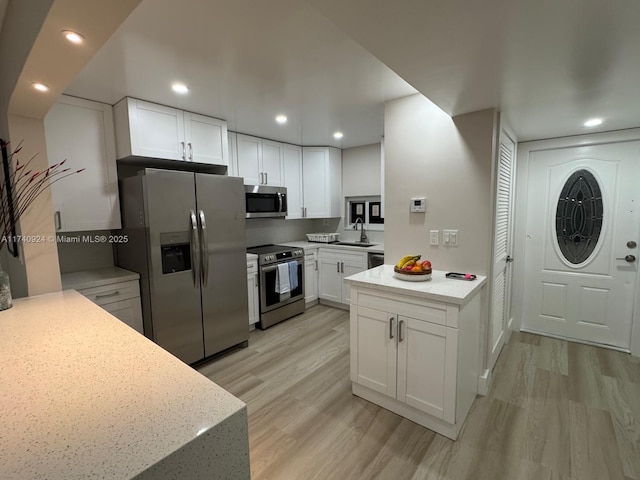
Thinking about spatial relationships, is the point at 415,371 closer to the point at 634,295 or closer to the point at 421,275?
the point at 421,275

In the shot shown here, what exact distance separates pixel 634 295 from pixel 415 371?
98.1 inches

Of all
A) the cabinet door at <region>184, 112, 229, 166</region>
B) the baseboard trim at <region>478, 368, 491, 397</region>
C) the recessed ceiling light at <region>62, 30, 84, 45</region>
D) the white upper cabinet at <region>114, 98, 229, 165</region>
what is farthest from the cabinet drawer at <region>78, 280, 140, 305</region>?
the baseboard trim at <region>478, 368, 491, 397</region>

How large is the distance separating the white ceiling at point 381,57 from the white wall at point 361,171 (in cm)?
157

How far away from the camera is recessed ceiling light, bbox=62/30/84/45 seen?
3.16 feet

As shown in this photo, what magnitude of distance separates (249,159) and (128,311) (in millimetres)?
2063

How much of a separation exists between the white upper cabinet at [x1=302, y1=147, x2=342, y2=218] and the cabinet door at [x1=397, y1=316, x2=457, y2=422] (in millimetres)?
2672

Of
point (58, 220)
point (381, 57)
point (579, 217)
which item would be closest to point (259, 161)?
point (58, 220)

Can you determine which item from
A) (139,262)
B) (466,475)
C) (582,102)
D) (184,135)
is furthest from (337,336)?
(582,102)

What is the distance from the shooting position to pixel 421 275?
2.04 metres

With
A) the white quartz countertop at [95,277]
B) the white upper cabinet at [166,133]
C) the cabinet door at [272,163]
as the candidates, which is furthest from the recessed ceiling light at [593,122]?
the white quartz countertop at [95,277]

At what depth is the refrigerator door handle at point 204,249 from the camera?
Answer: 8.61 ft

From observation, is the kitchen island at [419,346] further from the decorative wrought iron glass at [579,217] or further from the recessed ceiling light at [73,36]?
the recessed ceiling light at [73,36]

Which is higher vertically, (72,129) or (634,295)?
(72,129)

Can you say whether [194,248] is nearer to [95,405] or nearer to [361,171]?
[95,405]
